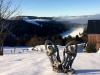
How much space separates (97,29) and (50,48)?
28.2m

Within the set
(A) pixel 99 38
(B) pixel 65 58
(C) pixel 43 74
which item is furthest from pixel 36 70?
(A) pixel 99 38

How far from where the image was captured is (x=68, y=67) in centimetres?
488

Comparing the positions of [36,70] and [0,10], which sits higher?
[0,10]

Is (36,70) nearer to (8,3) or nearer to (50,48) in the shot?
(50,48)

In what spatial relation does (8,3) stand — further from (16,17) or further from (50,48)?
(50,48)

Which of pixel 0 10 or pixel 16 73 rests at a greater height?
pixel 0 10

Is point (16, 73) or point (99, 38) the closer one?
point (16, 73)

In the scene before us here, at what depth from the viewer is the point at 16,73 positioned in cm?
482

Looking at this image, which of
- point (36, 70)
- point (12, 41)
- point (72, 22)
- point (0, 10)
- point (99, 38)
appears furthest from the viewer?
point (72, 22)

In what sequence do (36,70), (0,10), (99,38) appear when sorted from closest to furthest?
(36,70) < (0,10) < (99,38)

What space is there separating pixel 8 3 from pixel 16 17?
5.71ft

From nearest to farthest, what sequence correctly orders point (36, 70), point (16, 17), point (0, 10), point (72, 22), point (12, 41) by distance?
point (36, 70)
point (0, 10)
point (16, 17)
point (12, 41)
point (72, 22)

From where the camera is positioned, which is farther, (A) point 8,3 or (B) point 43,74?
(A) point 8,3

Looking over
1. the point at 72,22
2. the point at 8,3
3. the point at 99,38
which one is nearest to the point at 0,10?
the point at 8,3
